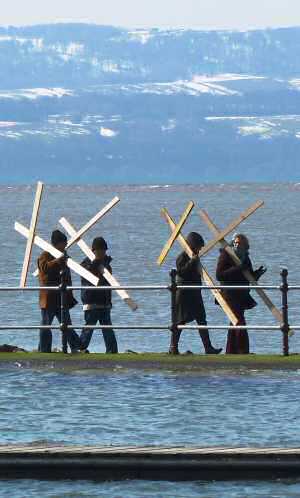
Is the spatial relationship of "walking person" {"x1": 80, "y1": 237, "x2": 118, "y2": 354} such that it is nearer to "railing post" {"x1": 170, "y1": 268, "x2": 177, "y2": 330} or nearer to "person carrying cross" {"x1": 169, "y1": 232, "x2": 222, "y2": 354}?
"person carrying cross" {"x1": 169, "y1": 232, "x2": 222, "y2": 354}

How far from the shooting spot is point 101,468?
44.5ft

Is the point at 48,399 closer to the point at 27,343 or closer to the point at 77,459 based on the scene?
the point at 77,459

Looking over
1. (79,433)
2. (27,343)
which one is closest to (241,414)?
(79,433)

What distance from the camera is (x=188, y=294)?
2216 cm

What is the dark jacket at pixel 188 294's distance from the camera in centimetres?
2211

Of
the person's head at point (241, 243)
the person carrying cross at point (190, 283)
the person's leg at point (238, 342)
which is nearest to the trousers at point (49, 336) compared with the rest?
the person carrying cross at point (190, 283)

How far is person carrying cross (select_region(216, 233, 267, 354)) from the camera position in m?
21.9

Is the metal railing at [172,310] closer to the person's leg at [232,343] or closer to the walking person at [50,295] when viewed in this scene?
the walking person at [50,295]

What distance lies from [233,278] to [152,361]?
175 cm

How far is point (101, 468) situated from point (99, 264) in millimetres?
9044

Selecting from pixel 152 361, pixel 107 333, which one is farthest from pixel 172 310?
pixel 107 333

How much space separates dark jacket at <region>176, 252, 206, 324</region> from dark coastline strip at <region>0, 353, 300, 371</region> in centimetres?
91

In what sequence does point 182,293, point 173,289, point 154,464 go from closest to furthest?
point 154,464
point 173,289
point 182,293

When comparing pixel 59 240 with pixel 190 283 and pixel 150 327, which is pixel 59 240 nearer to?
pixel 190 283
